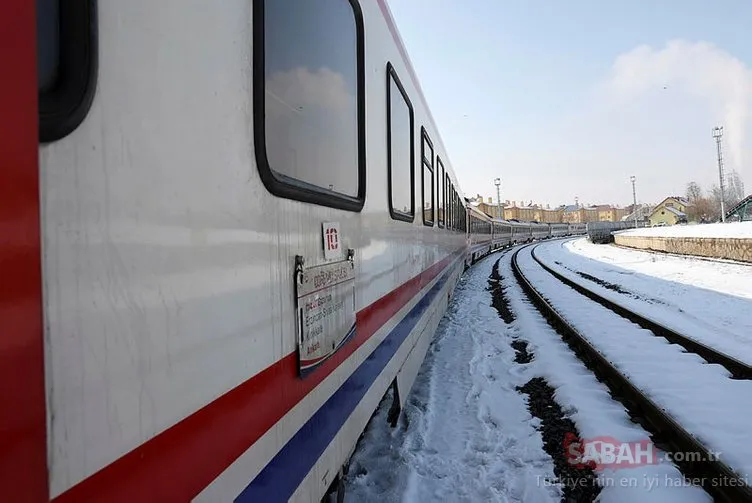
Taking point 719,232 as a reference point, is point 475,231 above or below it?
above

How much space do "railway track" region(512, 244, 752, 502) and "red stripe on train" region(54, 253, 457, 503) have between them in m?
2.69

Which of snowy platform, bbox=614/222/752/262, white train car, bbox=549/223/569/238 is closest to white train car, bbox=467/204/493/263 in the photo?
snowy platform, bbox=614/222/752/262

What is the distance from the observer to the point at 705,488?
3.05m

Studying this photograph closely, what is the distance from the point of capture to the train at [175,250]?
27.7 inches

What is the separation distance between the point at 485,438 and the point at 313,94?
3.11 meters

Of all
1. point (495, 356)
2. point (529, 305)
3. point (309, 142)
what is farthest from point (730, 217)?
point (309, 142)

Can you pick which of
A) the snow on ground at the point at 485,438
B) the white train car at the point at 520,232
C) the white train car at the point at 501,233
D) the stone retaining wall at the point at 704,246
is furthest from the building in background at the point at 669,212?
the snow on ground at the point at 485,438

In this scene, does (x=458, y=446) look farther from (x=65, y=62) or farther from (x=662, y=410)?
(x=65, y=62)

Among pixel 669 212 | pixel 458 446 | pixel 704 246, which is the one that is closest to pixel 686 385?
pixel 458 446

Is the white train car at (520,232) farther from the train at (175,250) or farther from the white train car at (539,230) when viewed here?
the train at (175,250)

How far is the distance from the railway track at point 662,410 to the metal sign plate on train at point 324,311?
8.08 feet

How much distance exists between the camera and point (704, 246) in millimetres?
21250

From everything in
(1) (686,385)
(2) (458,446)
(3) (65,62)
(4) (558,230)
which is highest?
(4) (558,230)

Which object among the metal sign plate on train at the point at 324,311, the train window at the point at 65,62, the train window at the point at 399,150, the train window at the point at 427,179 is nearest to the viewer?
the train window at the point at 65,62
